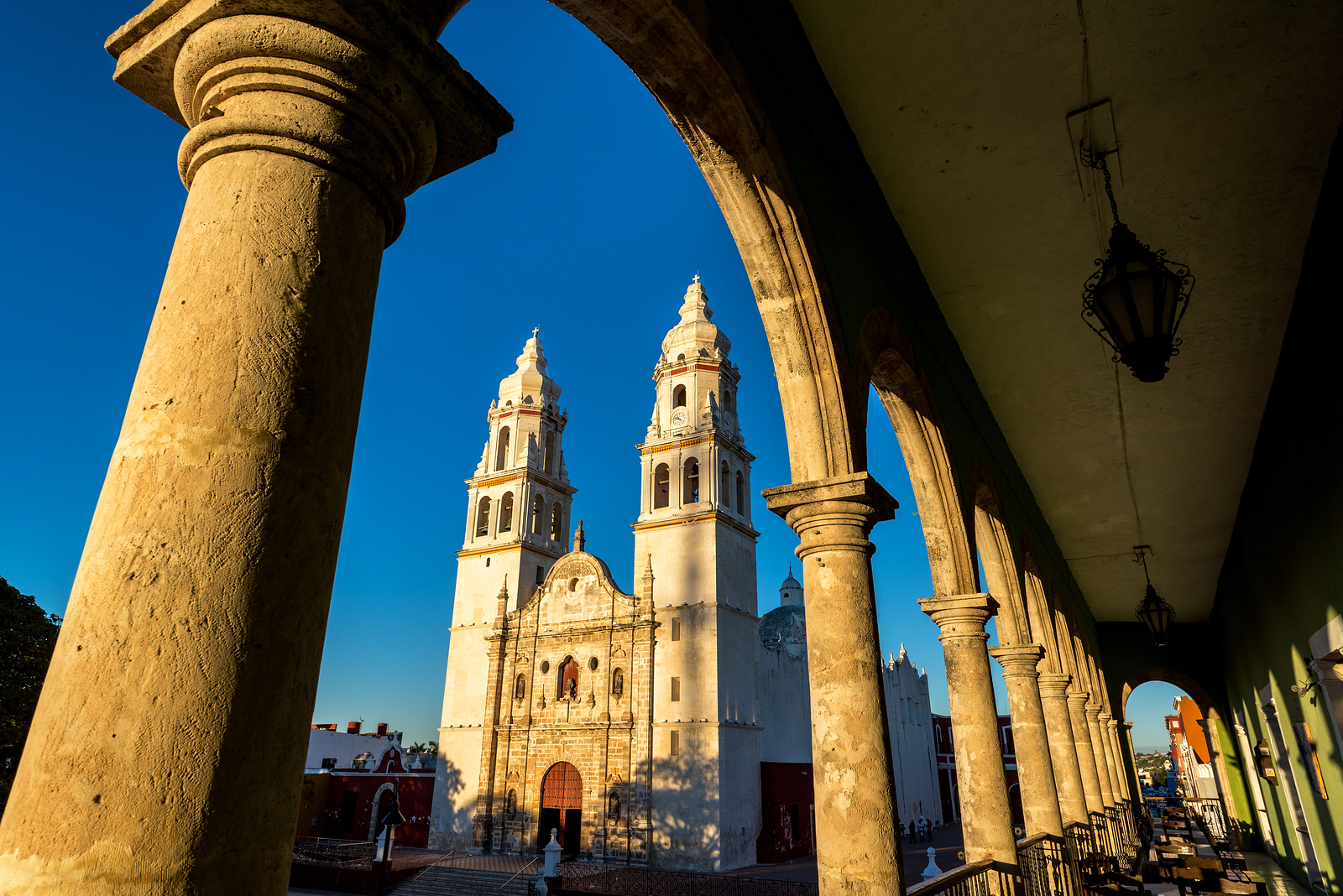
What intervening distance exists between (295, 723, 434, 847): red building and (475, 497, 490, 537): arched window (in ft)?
27.9

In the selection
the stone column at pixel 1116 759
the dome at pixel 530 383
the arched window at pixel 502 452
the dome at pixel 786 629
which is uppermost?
the dome at pixel 530 383

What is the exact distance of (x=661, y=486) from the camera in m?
25.1

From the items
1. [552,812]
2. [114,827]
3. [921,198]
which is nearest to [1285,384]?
[921,198]

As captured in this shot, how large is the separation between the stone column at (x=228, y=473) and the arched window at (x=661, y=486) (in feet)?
76.5

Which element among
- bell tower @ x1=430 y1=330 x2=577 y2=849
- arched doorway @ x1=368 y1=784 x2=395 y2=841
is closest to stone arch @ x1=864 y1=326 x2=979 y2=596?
bell tower @ x1=430 y1=330 x2=577 y2=849

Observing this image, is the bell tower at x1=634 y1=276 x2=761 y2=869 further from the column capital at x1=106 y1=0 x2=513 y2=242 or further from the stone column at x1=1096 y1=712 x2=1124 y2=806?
the column capital at x1=106 y1=0 x2=513 y2=242

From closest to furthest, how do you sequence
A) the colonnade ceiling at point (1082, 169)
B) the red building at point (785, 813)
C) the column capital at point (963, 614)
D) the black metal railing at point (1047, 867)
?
the colonnade ceiling at point (1082, 169), the column capital at point (963, 614), the black metal railing at point (1047, 867), the red building at point (785, 813)

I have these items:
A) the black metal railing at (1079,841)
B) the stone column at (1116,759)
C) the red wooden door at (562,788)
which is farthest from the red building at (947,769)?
the black metal railing at (1079,841)

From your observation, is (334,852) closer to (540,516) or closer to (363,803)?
(363,803)

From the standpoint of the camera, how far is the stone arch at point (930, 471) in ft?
17.7

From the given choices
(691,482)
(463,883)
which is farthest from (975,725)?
(691,482)

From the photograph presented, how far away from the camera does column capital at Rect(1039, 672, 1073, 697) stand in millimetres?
9586

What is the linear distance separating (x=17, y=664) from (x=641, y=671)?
1440cm

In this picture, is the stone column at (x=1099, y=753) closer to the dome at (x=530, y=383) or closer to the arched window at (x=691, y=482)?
the arched window at (x=691, y=482)
